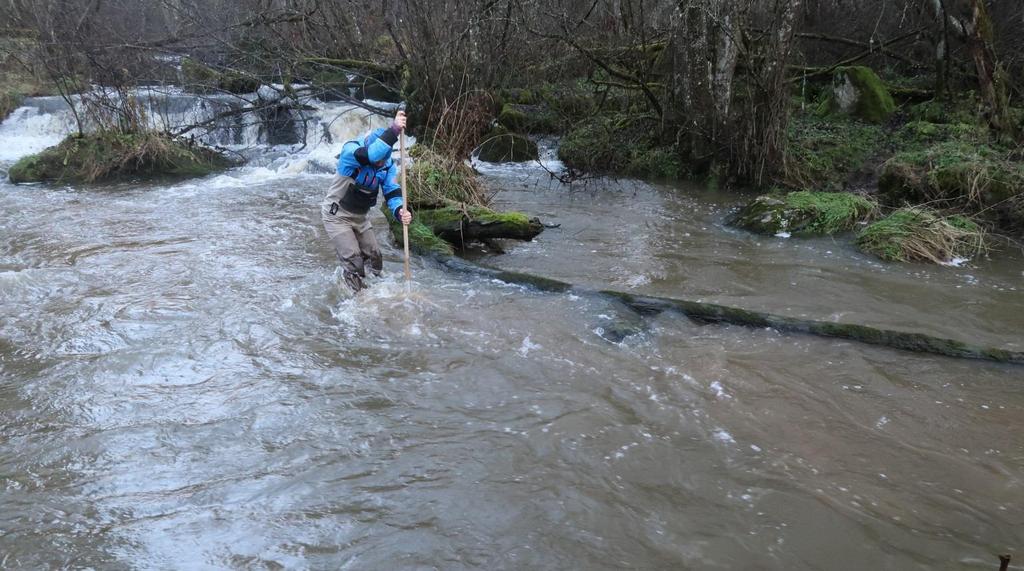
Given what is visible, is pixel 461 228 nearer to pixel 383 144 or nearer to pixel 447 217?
pixel 447 217

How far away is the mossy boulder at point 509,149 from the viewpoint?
14055 millimetres

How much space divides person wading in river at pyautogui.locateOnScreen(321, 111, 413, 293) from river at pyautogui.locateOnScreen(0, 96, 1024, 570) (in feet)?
1.39

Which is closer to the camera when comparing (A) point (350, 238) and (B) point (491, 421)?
(B) point (491, 421)

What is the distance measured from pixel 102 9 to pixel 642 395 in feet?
55.3

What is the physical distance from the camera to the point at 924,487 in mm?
3623

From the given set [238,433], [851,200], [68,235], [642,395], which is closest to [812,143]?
[851,200]

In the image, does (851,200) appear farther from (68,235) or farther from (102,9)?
(102,9)

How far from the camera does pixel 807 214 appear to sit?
29.3 feet

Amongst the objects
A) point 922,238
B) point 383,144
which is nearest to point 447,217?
point 383,144

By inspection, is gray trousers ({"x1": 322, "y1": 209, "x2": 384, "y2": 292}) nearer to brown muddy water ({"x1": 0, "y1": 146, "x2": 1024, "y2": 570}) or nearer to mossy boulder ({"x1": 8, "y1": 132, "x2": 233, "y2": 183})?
brown muddy water ({"x1": 0, "y1": 146, "x2": 1024, "y2": 570})

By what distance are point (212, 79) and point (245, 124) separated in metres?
1.63

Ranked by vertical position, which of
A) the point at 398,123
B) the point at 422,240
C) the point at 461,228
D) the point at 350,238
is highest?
the point at 398,123

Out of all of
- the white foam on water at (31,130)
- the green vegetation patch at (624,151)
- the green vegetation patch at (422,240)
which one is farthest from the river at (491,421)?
the white foam on water at (31,130)

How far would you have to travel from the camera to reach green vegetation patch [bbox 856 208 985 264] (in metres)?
7.73
